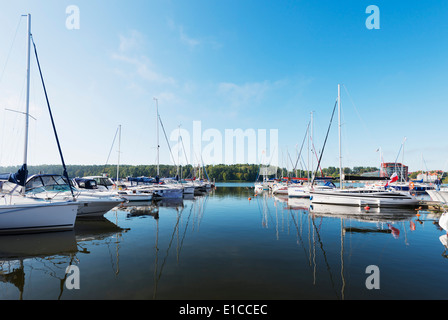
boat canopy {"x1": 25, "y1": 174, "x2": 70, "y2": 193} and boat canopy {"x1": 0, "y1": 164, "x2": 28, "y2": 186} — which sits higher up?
boat canopy {"x1": 0, "y1": 164, "x2": 28, "y2": 186}

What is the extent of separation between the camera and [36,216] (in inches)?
473

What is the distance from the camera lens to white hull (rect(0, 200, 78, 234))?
11586 mm

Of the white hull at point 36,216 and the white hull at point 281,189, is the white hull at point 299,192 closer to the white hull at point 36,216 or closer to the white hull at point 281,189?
the white hull at point 281,189

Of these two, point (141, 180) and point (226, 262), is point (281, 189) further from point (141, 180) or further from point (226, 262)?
point (226, 262)

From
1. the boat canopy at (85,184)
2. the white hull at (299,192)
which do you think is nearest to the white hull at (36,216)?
the boat canopy at (85,184)

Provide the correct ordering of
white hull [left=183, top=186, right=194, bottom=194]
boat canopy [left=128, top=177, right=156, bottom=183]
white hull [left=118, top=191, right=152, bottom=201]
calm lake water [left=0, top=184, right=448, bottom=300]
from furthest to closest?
boat canopy [left=128, top=177, right=156, bottom=183] → white hull [left=183, top=186, right=194, bottom=194] → white hull [left=118, top=191, right=152, bottom=201] → calm lake water [left=0, top=184, right=448, bottom=300]

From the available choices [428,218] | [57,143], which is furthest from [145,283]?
[428,218]

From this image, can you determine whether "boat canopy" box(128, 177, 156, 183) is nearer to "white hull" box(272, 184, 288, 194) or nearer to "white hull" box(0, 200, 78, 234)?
"white hull" box(272, 184, 288, 194)

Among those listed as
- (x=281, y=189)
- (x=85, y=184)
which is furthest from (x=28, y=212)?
(x=281, y=189)

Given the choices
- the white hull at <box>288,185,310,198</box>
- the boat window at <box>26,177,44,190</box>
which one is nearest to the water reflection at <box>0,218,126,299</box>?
the boat window at <box>26,177,44,190</box>

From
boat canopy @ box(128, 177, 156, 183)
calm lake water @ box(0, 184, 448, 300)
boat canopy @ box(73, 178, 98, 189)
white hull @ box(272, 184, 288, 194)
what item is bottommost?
white hull @ box(272, 184, 288, 194)

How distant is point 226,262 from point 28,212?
1143cm

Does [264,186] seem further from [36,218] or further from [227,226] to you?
[36,218]

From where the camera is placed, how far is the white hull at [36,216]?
11.6 meters
